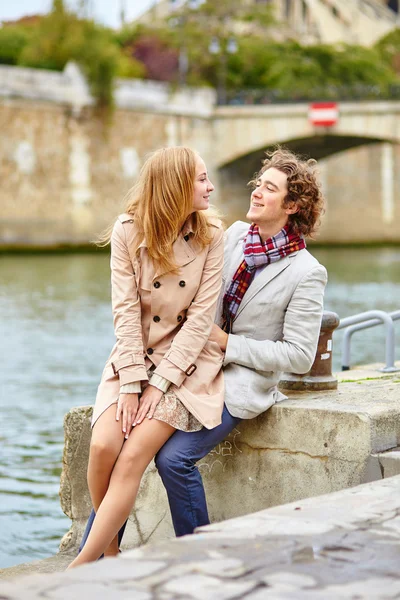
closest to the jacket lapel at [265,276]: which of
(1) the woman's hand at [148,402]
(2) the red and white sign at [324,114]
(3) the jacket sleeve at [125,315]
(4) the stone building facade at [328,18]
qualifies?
(3) the jacket sleeve at [125,315]

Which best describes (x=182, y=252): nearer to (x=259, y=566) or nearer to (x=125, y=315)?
(x=125, y=315)

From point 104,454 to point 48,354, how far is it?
9188mm

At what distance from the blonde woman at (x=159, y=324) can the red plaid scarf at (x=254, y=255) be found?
0.14 m

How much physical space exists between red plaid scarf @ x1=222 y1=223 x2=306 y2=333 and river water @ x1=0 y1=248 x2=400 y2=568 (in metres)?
1.97

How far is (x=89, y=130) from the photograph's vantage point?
30500 mm

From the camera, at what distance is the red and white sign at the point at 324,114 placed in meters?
31.6

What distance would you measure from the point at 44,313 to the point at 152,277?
12380 millimetres

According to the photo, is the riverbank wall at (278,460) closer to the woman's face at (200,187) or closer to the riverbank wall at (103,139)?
the woman's face at (200,187)

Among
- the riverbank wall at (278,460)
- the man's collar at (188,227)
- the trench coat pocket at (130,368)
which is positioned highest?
the man's collar at (188,227)

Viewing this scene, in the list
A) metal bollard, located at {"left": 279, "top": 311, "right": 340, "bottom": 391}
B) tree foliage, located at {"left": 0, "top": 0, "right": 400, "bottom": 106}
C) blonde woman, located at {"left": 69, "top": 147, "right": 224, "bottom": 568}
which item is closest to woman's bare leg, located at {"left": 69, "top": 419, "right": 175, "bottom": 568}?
blonde woman, located at {"left": 69, "top": 147, "right": 224, "bottom": 568}

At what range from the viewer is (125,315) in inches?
137

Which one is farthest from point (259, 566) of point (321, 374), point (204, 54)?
point (204, 54)

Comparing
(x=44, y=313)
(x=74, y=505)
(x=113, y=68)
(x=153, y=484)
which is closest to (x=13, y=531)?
(x=74, y=505)

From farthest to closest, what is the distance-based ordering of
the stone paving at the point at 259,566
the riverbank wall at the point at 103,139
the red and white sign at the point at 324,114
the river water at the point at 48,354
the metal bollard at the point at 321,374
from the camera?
1. the red and white sign at the point at 324,114
2. the riverbank wall at the point at 103,139
3. the river water at the point at 48,354
4. the metal bollard at the point at 321,374
5. the stone paving at the point at 259,566
